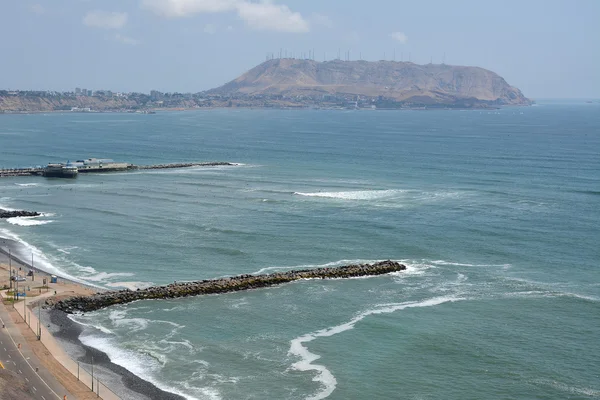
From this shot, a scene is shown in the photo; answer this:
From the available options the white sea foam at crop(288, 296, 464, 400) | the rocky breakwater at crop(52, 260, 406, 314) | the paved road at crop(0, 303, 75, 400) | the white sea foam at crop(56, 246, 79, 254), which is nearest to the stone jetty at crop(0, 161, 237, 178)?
the white sea foam at crop(56, 246, 79, 254)

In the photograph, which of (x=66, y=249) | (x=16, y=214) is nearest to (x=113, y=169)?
(x=16, y=214)

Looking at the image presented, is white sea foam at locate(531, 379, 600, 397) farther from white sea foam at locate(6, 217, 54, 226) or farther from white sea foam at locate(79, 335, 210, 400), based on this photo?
white sea foam at locate(6, 217, 54, 226)

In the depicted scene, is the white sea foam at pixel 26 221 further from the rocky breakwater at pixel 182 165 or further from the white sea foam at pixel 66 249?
the rocky breakwater at pixel 182 165

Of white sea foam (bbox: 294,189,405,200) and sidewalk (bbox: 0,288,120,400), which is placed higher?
white sea foam (bbox: 294,189,405,200)

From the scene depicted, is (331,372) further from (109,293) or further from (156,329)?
(109,293)

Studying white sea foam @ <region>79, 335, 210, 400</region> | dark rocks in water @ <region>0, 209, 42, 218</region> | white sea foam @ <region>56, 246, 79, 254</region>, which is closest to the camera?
white sea foam @ <region>79, 335, 210, 400</region>

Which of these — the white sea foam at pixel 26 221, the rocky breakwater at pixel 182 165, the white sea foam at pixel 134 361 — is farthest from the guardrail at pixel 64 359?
the rocky breakwater at pixel 182 165

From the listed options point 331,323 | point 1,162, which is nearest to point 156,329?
point 331,323
